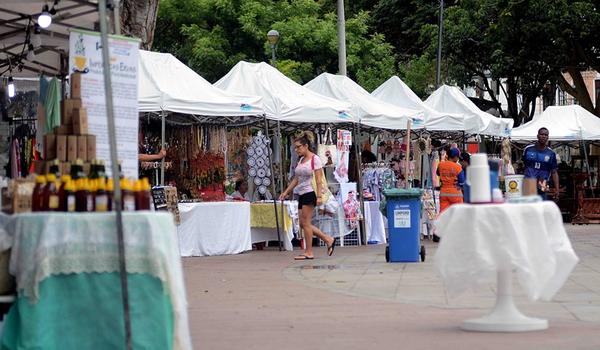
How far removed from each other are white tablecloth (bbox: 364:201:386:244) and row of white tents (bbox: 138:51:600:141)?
1626 mm

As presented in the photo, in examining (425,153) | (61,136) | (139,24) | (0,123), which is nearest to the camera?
(61,136)

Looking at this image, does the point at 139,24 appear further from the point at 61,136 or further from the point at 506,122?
the point at 506,122

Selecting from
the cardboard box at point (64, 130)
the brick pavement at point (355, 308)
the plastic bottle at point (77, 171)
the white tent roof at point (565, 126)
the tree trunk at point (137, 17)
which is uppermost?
the tree trunk at point (137, 17)

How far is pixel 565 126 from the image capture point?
34.2m

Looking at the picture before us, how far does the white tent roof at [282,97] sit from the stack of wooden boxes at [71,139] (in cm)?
1234

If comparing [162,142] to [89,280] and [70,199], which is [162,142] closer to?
[70,199]

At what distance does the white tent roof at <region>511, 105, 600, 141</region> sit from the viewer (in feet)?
111

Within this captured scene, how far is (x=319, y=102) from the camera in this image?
22.6m

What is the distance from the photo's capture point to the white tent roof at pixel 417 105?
86.0ft

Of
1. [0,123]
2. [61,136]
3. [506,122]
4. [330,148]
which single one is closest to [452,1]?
[506,122]

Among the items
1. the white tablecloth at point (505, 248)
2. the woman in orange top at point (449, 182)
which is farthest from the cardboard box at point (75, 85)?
the woman in orange top at point (449, 182)

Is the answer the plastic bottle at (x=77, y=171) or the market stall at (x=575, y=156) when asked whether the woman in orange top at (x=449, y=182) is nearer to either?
the market stall at (x=575, y=156)

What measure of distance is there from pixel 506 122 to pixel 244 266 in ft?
47.1

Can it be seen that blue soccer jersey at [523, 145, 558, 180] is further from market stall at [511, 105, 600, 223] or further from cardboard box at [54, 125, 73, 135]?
market stall at [511, 105, 600, 223]
